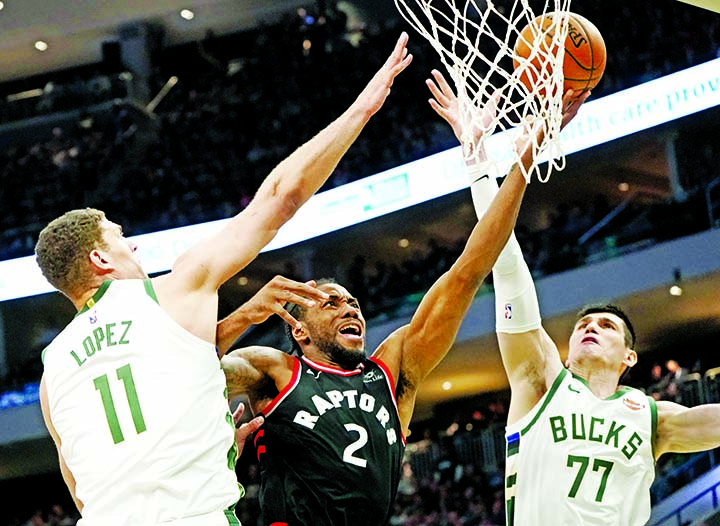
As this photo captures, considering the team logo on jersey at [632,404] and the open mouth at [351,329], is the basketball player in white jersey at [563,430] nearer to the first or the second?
the team logo on jersey at [632,404]

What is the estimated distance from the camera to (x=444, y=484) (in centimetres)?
1342

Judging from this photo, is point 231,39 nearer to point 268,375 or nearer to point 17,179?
point 17,179

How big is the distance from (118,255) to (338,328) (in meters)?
1.19

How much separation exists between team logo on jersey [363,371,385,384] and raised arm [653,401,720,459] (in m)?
1.42

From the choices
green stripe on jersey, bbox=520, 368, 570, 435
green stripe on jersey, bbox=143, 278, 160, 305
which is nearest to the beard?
green stripe on jersey, bbox=520, 368, 570, 435

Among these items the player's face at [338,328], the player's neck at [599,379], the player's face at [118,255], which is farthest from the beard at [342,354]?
the player's neck at [599,379]

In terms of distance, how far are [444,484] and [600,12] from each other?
7878mm

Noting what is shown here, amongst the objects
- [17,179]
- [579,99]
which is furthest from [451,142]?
[579,99]

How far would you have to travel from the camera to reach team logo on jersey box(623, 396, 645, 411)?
4910 millimetres

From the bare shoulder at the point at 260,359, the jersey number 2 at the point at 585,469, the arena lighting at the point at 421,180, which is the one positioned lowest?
the jersey number 2 at the point at 585,469

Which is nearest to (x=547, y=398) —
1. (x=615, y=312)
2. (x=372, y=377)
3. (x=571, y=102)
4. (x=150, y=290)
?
(x=615, y=312)

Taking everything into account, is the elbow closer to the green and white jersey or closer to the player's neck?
the green and white jersey

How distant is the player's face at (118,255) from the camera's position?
3354 mm

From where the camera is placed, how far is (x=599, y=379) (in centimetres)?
509
